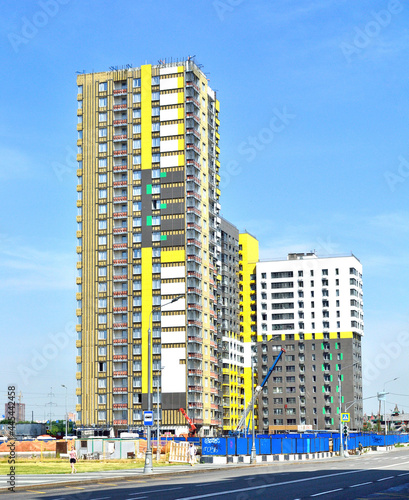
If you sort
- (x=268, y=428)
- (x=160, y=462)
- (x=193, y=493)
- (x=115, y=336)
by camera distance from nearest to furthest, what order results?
(x=193, y=493), (x=160, y=462), (x=115, y=336), (x=268, y=428)

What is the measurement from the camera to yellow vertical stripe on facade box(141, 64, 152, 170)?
128 m

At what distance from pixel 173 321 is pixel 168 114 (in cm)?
3380

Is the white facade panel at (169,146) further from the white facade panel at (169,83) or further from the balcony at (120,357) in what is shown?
the balcony at (120,357)

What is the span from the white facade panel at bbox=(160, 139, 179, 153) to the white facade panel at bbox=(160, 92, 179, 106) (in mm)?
6322

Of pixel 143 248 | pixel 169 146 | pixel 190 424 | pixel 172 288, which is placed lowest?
pixel 190 424

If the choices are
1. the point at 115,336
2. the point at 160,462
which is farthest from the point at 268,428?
the point at 160,462

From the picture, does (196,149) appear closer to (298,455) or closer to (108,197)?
(108,197)

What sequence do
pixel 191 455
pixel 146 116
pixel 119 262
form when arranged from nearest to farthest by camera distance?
pixel 191 455
pixel 119 262
pixel 146 116

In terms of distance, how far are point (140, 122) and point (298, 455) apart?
68898 millimetres

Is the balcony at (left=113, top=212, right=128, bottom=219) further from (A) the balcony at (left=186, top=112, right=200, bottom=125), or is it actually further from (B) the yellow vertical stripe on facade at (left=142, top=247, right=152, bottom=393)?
(A) the balcony at (left=186, top=112, right=200, bottom=125)

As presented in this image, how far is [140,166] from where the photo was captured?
129 m

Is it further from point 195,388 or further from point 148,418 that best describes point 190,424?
point 148,418

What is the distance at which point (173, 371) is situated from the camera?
121438mm

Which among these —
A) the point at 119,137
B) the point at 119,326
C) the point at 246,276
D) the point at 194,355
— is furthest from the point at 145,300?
the point at 246,276
